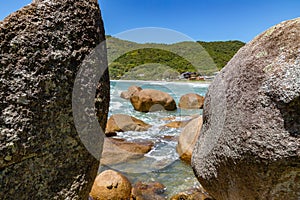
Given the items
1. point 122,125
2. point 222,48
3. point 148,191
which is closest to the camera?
point 148,191

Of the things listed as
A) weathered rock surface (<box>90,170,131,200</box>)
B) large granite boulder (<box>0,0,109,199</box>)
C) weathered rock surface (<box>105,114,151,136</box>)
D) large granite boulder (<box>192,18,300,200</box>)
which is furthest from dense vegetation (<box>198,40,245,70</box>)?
large granite boulder (<box>0,0,109,199</box>)

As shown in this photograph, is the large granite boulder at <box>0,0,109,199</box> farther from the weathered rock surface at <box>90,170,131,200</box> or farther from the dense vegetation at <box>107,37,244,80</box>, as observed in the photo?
the dense vegetation at <box>107,37,244,80</box>

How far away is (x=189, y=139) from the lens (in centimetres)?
624

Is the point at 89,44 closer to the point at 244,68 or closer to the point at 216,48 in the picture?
the point at 244,68

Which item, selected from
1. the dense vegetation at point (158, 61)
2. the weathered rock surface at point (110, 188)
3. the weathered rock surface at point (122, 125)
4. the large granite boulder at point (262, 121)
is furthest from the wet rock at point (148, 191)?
the dense vegetation at point (158, 61)

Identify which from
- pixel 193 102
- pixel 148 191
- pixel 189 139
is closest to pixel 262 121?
pixel 148 191

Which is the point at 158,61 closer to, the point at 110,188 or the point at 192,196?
the point at 192,196

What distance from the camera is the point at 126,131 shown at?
951 cm

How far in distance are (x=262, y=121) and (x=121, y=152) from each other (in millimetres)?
5011

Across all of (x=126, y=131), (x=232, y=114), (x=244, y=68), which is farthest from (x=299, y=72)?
(x=126, y=131)

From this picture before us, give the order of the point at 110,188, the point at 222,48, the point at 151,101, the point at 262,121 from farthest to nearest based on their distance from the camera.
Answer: the point at 222,48 → the point at 151,101 → the point at 110,188 → the point at 262,121

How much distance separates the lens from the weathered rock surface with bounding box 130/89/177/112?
44.9 ft

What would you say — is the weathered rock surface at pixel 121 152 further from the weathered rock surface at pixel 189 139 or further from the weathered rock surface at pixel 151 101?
the weathered rock surface at pixel 151 101

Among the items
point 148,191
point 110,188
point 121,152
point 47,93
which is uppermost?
point 47,93
